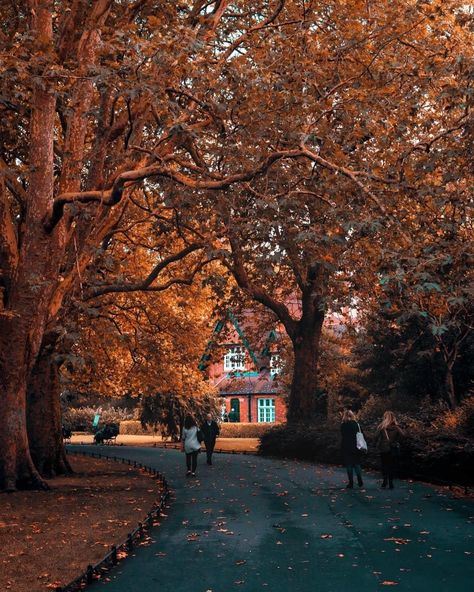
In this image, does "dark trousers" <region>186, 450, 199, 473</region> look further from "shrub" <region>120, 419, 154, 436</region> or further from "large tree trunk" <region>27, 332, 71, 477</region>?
"shrub" <region>120, 419, 154, 436</region>

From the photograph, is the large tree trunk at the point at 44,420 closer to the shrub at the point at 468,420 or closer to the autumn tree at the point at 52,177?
the autumn tree at the point at 52,177

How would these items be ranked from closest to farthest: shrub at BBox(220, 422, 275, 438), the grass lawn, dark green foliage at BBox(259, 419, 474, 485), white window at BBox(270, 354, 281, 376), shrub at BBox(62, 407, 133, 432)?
dark green foliage at BBox(259, 419, 474, 485)
white window at BBox(270, 354, 281, 376)
the grass lawn
shrub at BBox(220, 422, 275, 438)
shrub at BBox(62, 407, 133, 432)

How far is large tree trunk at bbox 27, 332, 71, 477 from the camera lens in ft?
78.3

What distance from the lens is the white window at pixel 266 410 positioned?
69.5 meters

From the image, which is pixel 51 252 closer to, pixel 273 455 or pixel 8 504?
pixel 8 504

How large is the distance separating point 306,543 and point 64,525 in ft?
15.0

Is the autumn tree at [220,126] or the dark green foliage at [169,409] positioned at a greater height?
the autumn tree at [220,126]

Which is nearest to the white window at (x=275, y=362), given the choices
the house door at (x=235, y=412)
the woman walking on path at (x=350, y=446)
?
the woman walking on path at (x=350, y=446)

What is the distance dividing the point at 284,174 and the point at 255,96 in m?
1.72

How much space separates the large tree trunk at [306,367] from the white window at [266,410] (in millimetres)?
37281

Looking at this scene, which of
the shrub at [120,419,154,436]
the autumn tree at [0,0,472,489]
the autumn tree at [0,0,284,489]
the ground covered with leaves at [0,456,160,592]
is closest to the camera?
the ground covered with leaves at [0,456,160,592]

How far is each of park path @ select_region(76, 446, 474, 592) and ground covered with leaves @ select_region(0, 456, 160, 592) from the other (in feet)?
2.17

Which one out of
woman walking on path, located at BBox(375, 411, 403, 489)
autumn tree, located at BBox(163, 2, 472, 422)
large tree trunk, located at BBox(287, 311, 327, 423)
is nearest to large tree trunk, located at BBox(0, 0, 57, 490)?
Result: autumn tree, located at BBox(163, 2, 472, 422)

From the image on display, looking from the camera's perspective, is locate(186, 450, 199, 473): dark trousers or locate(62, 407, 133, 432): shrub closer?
locate(186, 450, 199, 473): dark trousers
